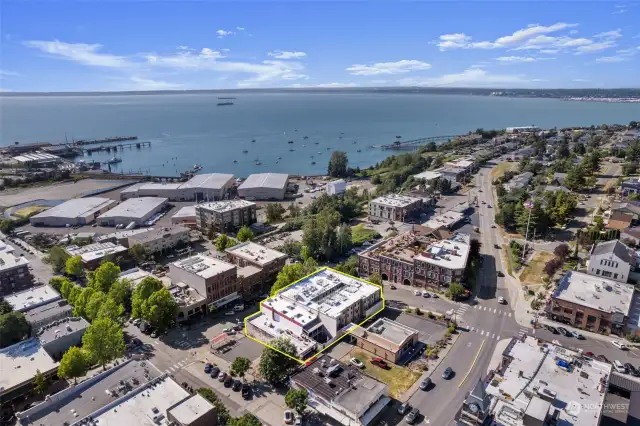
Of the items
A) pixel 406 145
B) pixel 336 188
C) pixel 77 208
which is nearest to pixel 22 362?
pixel 77 208

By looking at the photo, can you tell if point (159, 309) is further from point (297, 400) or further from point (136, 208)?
point (136, 208)

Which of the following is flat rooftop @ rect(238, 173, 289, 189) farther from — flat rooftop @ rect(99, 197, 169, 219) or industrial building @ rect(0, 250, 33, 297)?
industrial building @ rect(0, 250, 33, 297)

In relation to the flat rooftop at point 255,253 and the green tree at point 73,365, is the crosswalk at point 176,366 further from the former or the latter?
the flat rooftop at point 255,253

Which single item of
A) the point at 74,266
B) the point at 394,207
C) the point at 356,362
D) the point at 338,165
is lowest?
the point at 356,362

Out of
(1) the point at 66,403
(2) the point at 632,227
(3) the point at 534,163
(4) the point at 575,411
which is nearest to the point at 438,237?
(2) the point at 632,227

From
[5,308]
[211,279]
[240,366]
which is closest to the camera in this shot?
[240,366]

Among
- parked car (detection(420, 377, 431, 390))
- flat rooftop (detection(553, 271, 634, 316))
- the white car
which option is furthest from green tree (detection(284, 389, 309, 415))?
the white car
